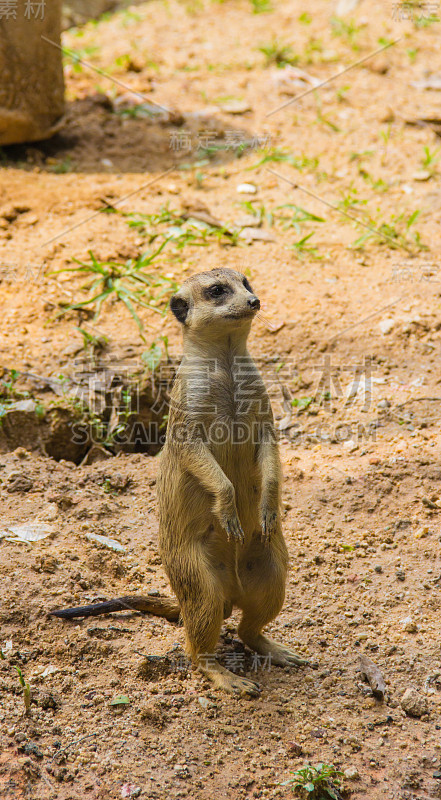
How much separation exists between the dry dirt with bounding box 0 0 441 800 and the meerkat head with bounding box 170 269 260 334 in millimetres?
1257

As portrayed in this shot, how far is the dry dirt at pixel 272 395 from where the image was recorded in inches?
114

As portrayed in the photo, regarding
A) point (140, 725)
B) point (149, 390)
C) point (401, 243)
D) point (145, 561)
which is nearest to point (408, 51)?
point (401, 243)

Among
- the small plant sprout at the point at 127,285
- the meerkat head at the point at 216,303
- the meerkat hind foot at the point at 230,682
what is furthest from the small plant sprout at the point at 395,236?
the meerkat hind foot at the point at 230,682

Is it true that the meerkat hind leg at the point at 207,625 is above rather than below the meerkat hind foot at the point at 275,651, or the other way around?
above

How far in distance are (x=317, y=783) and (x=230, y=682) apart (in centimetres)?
62

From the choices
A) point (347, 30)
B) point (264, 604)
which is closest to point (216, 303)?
point (264, 604)

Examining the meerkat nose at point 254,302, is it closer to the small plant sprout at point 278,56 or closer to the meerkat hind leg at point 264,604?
the meerkat hind leg at point 264,604

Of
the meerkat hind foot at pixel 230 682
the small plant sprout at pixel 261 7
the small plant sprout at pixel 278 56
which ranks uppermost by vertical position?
the small plant sprout at pixel 261 7

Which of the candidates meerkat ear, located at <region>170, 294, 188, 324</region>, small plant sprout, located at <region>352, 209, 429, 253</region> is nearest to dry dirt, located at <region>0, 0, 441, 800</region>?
small plant sprout, located at <region>352, 209, 429, 253</region>

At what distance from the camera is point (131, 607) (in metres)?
3.42

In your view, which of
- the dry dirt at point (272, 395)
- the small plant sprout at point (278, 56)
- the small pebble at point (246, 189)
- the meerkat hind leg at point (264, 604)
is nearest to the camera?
the dry dirt at point (272, 395)

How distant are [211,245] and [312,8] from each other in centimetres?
498

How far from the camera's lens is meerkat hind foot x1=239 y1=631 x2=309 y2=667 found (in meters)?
3.34

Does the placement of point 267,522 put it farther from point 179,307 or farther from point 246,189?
point 246,189
